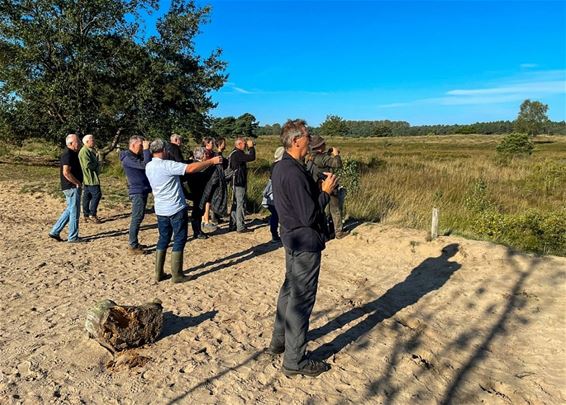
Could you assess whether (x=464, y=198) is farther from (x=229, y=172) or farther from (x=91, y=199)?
(x=91, y=199)

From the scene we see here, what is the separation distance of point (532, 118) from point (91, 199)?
9706 cm

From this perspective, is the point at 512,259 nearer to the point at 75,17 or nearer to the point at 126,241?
the point at 126,241

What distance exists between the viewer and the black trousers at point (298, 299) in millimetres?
3629

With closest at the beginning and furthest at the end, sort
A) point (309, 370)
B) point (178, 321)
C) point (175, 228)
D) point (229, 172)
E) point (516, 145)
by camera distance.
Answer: point (309, 370)
point (178, 321)
point (175, 228)
point (229, 172)
point (516, 145)

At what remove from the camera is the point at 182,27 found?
15.9 meters

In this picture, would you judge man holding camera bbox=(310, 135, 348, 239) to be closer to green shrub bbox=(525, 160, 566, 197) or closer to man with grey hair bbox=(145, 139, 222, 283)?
man with grey hair bbox=(145, 139, 222, 283)

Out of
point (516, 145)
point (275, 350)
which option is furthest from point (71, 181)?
point (516, 145)

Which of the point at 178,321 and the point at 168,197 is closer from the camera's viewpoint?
the point at 178,321

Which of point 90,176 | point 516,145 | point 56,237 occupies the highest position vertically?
point 90,176

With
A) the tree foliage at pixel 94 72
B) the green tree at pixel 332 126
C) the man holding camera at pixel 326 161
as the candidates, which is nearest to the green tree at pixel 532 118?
the green tree at pixel 332 126

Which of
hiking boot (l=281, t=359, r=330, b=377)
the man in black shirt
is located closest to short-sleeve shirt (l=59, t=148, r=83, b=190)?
the man in black shirt

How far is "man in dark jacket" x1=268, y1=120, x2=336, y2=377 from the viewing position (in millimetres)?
3480

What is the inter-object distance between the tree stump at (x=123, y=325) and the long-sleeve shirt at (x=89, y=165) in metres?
5.09

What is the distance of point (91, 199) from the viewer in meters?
9.52
